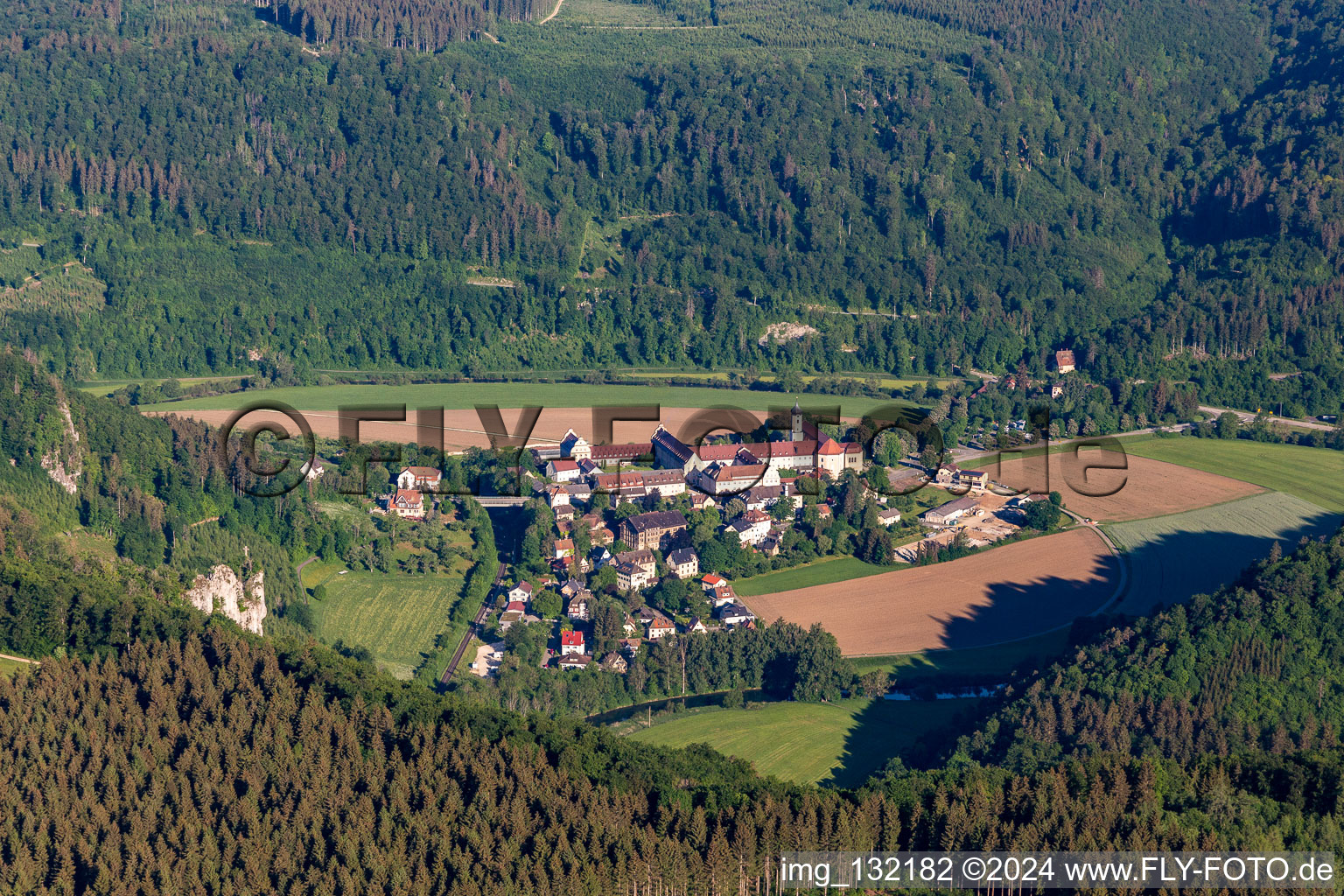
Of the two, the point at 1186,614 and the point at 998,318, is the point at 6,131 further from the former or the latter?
the point at 1186,614

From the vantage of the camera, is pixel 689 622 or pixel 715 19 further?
pixel 715 19

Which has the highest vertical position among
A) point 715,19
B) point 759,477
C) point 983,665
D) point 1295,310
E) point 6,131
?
point 715,19

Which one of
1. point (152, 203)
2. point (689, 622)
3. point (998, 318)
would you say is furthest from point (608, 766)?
point (152, 203)

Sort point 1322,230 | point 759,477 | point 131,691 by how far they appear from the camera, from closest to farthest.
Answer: point 131,691 → point 759,477 → point 1322,230

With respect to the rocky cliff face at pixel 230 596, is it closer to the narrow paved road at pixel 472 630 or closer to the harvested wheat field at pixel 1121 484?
the narrow paved road at pixel 472 630

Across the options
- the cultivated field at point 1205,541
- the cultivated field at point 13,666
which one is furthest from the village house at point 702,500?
the cultivated field at point 13,666

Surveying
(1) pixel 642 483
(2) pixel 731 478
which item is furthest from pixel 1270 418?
(1) pixel 642 483

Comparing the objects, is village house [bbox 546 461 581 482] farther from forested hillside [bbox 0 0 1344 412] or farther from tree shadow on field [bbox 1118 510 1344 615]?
forested hillside [bbox 0 0 1344 412]
